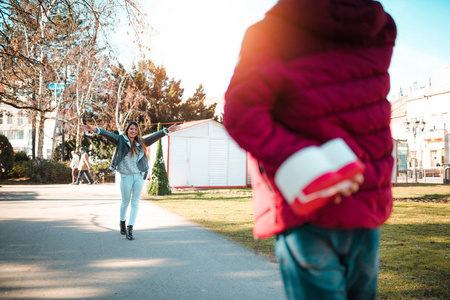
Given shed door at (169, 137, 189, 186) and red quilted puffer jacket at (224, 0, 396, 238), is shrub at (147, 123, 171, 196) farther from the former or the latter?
red quilted puffer jacket at (224, 0, 396, 238)

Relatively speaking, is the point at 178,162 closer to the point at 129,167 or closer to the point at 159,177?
the point at 159,177

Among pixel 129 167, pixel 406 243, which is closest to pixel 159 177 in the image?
pixel 129 167

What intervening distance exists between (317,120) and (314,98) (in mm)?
81

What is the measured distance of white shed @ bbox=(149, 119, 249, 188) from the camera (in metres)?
20.3

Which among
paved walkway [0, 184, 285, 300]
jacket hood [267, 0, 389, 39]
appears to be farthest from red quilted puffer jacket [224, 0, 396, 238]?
paved walkway [0, 184, 285, 300]

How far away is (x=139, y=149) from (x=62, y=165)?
2102 cm

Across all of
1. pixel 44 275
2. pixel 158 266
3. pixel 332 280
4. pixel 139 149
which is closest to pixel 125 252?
pixel 158 266

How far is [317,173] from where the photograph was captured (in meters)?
1.09

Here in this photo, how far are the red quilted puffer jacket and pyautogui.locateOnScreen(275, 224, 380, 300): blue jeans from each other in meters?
0.06

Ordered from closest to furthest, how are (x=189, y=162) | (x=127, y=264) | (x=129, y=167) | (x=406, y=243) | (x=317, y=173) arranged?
(x=317, y=173) → (x=127, y=264) → (x=406, y=243) → (x=129, y=167) → (x=189, y=162)

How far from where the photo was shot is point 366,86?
136cm

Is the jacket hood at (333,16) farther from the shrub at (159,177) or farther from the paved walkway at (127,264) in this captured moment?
the shrub at (159,177)

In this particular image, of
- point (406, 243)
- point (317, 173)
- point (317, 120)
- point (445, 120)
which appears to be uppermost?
point (445, 120)

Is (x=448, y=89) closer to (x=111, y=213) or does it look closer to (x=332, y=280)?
(x=111, y=213)
